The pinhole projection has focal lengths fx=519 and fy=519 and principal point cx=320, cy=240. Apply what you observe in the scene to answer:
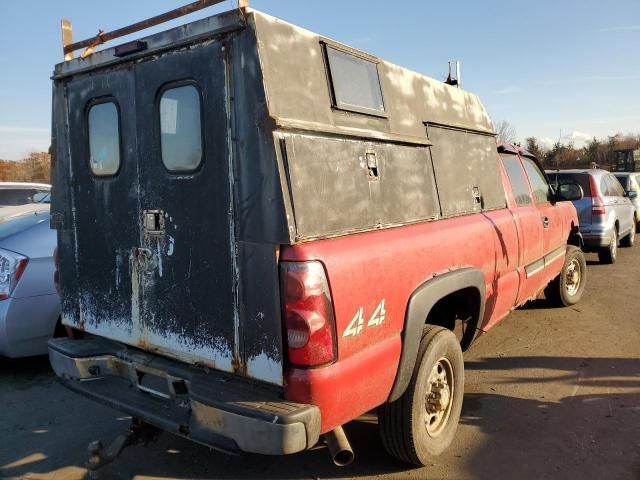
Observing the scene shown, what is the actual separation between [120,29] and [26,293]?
241cm

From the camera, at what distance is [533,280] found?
503cm

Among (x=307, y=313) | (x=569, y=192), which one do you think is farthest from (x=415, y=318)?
(x=569, y=192)

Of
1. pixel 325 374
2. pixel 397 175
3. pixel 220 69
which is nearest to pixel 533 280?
pixel 397 175

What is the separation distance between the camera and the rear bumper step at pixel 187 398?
2.23 m

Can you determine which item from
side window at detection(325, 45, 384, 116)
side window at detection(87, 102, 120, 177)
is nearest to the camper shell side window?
side window at detection(325, 45, 384, 116)

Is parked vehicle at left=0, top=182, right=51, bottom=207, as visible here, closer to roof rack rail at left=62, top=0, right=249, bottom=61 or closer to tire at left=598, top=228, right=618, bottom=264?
roof rack rail at left=62, top=0, right=249, bottom=61

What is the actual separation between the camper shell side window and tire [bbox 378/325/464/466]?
139 centimetres

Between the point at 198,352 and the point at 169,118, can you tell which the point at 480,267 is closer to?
the point at 198,352

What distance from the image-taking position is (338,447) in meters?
2.52

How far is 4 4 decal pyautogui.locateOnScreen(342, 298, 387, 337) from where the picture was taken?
2418 millimetres

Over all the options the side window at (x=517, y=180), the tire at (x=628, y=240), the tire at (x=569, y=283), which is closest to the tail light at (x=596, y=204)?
the tire at (x=569, y=283)

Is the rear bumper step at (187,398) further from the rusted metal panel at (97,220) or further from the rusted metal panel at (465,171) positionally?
the rusted metal panel at (465,171)

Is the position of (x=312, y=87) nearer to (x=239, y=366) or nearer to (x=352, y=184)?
(x=352, y=184)

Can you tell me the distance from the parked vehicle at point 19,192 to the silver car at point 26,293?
11.9 ft
